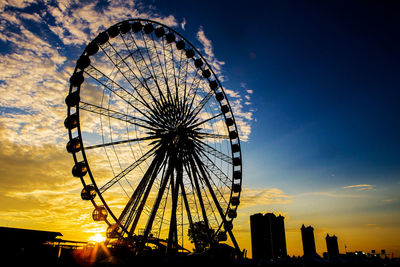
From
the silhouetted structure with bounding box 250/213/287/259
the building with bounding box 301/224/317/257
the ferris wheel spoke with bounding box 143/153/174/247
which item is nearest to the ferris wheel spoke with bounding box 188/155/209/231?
the ferris wheel spoke with bounding box 143/153/174/247

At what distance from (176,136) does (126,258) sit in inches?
417

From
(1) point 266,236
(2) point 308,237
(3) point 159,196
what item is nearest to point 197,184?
(3) point 159,196

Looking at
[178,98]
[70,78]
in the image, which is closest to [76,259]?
[70,78]

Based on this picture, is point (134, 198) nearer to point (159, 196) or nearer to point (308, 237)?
point (159, 196)

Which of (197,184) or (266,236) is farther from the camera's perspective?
(266,236)

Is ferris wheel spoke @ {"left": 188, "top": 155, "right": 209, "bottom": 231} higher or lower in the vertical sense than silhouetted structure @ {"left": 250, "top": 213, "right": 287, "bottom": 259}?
higher

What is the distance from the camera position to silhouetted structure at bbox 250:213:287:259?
107438mm

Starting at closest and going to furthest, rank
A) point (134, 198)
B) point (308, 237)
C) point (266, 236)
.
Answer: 1. point (134, 198)
2. point (308, 237)
3. point (266, 236)

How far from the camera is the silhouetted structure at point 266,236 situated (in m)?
107

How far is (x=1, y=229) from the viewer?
18000 mm

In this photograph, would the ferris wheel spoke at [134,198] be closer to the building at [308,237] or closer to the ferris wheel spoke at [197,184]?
the ferris wheel spoke at [197,184]

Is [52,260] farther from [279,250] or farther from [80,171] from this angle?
[279,250]

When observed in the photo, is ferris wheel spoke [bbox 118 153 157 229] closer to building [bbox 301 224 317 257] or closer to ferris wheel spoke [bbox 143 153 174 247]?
ferris wheel spoke [bbox 143 153 174 247]

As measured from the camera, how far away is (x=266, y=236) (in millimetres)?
110188
